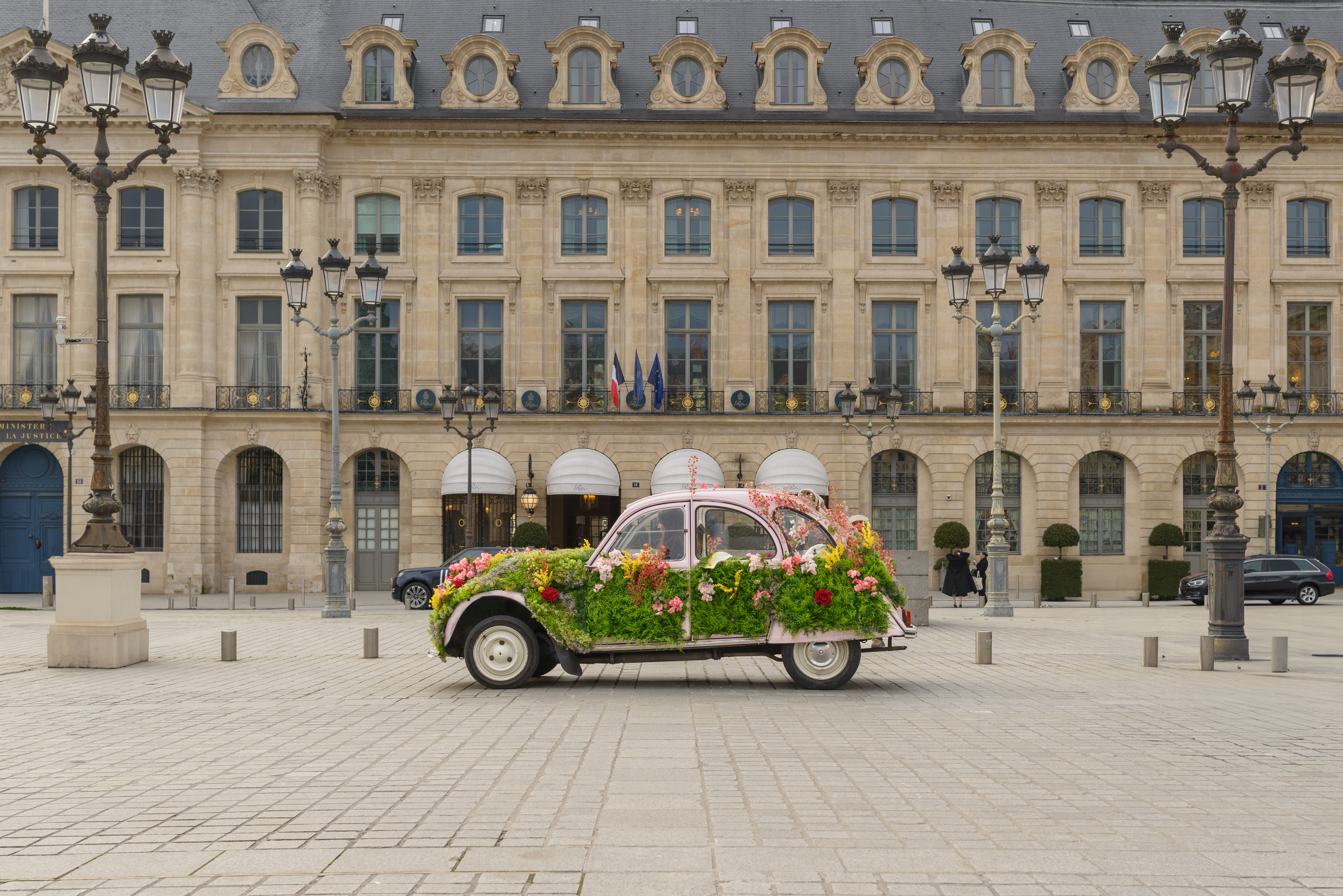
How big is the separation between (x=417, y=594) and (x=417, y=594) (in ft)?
0.04

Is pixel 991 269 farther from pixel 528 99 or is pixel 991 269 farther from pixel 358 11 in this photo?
pixel 358 11

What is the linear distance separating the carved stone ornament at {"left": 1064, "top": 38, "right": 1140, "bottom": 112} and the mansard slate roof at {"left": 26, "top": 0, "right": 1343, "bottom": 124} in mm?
312

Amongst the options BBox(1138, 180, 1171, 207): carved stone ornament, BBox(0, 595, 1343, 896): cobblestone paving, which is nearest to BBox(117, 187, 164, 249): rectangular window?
BBox(0, 595, 1343, 896): cobblestone paving

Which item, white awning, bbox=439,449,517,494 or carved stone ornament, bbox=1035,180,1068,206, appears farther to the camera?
carved stone ornament, bbox=1035,180,1068,206

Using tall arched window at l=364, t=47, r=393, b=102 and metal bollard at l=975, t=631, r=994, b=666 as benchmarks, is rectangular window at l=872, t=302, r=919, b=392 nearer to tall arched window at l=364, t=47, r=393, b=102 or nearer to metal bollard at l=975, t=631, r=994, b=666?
tall arched window at l=364, t=47, r=393, b=102

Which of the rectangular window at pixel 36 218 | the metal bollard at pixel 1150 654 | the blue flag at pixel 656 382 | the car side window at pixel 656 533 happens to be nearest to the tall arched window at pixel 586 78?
the blue flag at pixel 656 382

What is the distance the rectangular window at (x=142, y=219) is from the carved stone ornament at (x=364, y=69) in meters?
6.72

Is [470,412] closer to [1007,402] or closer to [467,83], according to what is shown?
[467,83]

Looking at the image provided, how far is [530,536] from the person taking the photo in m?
40.0

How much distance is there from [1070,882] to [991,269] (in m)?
22.6

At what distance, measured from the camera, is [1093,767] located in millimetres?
9391

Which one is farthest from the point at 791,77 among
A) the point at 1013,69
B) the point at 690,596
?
the point at 690,596

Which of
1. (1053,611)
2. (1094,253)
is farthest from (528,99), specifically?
(1053,611)

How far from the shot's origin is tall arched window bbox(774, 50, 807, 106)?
43781 mm
